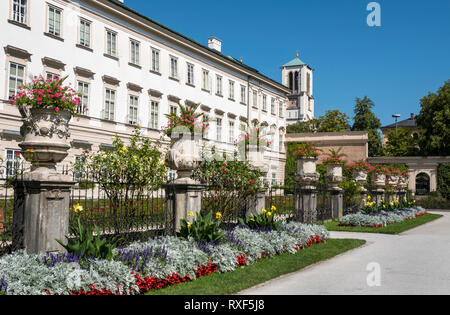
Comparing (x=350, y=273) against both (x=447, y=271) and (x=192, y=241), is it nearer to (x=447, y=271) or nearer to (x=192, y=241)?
(x=447, y=271)

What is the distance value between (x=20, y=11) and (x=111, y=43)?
6.61m

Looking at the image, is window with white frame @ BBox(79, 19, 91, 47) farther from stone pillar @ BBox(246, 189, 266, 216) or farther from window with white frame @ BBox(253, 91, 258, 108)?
window with white frame @ BBox(253, 91, 258, 108)

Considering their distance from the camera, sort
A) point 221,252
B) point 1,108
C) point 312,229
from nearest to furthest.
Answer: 1. point 221,252
2. point 312,229
3. point 1,108

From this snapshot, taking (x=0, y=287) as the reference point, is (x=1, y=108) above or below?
above

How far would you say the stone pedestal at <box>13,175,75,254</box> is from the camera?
676 centimetres

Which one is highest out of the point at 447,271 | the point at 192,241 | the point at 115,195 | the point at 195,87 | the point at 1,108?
the point at 195,87

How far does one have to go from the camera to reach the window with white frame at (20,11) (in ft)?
73.0

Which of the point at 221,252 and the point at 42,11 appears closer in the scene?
the point at 221,252

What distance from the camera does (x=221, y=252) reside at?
8.21 metres

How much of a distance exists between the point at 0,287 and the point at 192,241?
3.57m

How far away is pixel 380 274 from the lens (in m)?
8.18

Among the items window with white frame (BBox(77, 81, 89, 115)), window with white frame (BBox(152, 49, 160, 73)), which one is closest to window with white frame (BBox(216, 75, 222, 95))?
window with white frame (BBox(152, 49, 160, 73))

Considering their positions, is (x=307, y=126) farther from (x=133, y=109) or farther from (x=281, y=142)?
(x=133, y=109)
